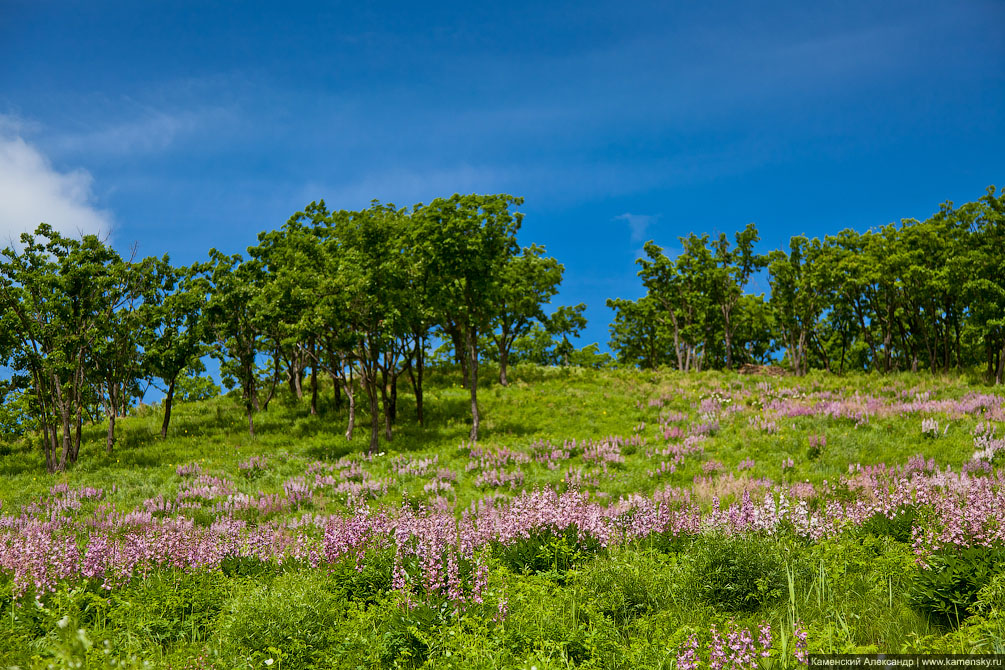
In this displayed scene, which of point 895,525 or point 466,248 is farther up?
point 466,248

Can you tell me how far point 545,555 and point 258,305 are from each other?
19.9m

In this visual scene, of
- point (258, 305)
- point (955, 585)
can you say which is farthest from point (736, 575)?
point (258, 305)

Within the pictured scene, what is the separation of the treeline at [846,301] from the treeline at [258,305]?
22.5 m

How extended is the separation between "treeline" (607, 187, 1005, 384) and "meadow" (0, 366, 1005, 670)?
16.3 m

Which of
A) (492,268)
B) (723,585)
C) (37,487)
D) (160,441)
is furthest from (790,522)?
(160,441)

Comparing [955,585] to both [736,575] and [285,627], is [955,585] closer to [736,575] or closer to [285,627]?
[736,575]

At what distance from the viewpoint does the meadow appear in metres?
6.45

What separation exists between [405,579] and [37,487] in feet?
53.6

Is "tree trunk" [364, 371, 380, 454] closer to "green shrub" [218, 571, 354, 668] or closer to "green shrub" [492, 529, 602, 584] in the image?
"green shrub" [492, 529, 602, 584]

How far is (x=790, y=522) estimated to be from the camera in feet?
33.6

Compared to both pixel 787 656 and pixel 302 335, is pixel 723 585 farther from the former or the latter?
pixel 302 335

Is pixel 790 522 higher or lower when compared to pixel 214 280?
lower

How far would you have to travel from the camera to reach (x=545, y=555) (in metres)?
9.26

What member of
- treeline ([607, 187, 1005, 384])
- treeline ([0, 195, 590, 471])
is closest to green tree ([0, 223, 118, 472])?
treeline ([0, 195, 590, 471])
